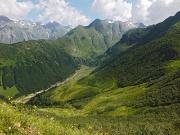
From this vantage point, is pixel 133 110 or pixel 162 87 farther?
pixel 162 87

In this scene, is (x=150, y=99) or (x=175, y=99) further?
(x=150, y=99)

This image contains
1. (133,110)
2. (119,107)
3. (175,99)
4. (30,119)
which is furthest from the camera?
(119,107)

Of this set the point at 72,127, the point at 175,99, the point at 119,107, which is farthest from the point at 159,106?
the point at 72,127

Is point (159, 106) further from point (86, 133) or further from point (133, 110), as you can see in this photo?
point (86, 133)

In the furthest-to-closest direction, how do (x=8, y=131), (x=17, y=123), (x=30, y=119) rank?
(x=30, y=119)
(x=17, y=123)
(x=8, y=131)

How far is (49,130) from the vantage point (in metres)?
11.0

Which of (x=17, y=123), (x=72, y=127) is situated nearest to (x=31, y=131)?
(x=17, y=123)

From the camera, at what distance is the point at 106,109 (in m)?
193

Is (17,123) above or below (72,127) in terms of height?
above

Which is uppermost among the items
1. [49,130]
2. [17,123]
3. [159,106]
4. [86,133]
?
[17,123]

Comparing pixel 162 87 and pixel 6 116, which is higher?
pixel 6 116

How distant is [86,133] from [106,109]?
601 ft

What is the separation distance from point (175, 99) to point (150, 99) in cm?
2195

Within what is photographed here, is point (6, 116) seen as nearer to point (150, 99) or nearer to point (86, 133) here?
point (86, 133)
